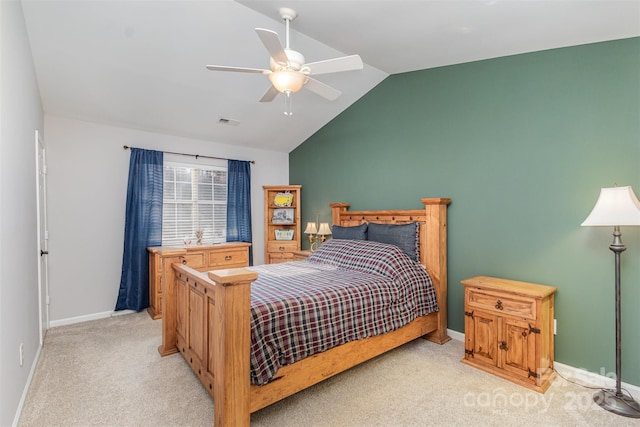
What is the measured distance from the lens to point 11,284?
200cm

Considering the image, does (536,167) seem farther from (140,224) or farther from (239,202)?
(140,224)

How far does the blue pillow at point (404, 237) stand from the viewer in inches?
134

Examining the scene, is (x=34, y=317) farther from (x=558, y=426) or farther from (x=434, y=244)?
(x=558, y=426)

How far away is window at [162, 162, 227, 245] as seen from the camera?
4.63 metres

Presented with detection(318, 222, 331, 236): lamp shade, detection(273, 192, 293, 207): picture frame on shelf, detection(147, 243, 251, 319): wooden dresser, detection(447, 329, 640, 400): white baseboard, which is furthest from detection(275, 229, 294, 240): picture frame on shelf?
detection(447, 329, 640, 400): white baseboard

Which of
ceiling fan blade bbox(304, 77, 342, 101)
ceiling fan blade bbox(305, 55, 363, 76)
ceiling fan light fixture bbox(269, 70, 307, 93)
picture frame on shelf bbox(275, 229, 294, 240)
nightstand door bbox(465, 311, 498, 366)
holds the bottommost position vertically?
nightstand door bbox(465, 311, 498, 366)

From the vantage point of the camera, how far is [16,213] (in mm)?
2148

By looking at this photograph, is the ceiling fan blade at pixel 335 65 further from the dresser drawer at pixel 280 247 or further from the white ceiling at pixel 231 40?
the dresser drawer at pixel 280 247

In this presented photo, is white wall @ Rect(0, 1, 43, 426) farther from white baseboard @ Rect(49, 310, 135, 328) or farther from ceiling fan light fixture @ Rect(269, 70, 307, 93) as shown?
ceiling fan light fixture @ Rect(269, 70, 307, 93)

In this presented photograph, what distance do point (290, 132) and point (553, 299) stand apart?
394 centimetres

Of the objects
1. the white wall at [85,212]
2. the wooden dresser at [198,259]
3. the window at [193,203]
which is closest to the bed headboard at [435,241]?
the wooden dresser at [198,259]

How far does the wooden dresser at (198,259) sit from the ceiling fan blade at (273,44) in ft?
7.77

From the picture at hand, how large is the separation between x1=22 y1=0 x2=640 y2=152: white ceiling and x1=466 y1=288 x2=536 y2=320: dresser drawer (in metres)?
2.07

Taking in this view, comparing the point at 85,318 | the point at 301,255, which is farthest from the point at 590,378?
the point at 85,318
